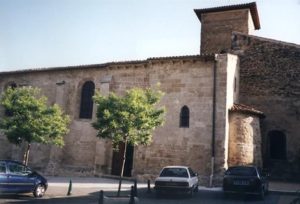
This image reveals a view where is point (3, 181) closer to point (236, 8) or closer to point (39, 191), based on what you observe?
point (39, 191)

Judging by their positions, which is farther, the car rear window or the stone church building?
the stone church building

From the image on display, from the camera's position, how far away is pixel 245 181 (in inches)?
507

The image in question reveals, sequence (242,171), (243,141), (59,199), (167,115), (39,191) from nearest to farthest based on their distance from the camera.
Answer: (59,199), (39,191), (242,171), (243,141), (167,115)

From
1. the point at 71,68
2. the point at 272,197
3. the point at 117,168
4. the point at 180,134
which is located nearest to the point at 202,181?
the point at 180,134

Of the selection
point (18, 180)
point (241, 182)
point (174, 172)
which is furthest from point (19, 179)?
point (241, 182)

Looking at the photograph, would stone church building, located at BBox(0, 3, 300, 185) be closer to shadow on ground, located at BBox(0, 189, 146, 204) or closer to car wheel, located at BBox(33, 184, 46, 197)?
shadow on ground, located at BBox(0, 189, 146, 204)

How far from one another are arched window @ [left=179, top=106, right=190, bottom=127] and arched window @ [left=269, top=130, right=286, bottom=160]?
21.2 ft

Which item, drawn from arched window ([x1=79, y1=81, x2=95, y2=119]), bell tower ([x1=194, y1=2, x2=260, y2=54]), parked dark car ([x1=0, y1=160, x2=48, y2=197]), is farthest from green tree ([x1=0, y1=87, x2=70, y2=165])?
bell tower ([x1=194, y1=2, x2=260, y2=54])

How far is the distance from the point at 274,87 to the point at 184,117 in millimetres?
7265

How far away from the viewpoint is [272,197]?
45.9 feet

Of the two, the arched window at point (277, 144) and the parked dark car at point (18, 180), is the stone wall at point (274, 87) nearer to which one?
the arched window at point (277, 144)

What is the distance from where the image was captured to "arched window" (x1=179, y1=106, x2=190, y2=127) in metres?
18.5

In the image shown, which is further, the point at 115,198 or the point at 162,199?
the point at 162,199

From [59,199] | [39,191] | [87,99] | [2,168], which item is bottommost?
[59,199]
